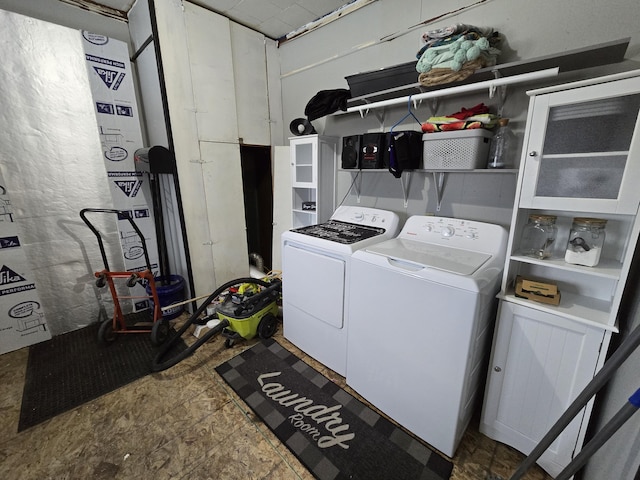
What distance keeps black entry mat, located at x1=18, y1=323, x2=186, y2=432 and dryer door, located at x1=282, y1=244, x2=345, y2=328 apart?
44.4 inches

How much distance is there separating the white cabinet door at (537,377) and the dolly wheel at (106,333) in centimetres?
290

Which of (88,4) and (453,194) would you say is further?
(88,4)

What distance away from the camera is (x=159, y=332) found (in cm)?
234

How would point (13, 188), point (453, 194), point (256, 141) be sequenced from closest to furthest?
point (453, 194) → point (13, 188) → point (256, 141)

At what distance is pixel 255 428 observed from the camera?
5.35 feet

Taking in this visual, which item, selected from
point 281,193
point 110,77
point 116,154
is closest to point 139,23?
point 110,77

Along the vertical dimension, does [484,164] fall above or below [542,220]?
above

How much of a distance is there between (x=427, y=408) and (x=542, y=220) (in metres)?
1.18

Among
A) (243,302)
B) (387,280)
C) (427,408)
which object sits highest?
(387,280)

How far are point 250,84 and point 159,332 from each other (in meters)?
2.59

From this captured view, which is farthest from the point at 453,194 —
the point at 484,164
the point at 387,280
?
the point at 387,280

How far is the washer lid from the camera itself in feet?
4.71

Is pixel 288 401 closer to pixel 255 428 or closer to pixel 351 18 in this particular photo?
pixel 255 428

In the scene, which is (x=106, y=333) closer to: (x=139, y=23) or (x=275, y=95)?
(x=139, y=23)
